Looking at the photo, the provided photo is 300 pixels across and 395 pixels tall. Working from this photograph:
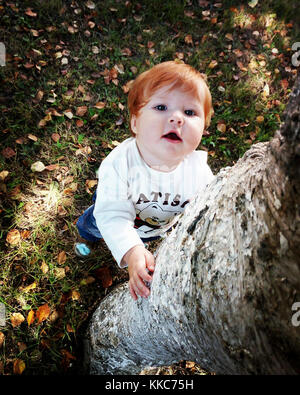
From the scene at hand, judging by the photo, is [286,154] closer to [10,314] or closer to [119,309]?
[119,309]

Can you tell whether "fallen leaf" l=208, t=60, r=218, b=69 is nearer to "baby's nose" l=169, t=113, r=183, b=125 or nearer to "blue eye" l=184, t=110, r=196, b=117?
"blue eye" l=184, t=110, r=196, b=117

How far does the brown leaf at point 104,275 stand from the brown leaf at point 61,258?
319 mm

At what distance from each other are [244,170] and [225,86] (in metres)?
3.45

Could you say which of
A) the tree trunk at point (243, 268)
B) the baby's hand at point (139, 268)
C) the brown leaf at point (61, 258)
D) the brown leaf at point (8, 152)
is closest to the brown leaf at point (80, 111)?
the brown leaf at point (8, 152)

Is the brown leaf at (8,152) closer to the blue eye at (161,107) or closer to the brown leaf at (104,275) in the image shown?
the brown leaf at (104,275)

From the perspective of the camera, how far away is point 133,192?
4.96ft

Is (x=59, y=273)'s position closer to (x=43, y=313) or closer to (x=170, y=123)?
(x=43, y=313)

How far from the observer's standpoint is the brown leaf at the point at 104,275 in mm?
2562

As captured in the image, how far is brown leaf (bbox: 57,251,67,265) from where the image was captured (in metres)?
2.51

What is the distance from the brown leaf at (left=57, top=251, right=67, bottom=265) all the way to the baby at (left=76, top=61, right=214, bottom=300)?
1165mm

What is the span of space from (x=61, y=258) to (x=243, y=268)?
2.26m

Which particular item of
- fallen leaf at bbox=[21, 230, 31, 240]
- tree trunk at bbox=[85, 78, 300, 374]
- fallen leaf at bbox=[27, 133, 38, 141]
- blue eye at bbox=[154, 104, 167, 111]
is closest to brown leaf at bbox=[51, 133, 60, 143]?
fallen leaf at bbox=[27, 133, 38, 141]
